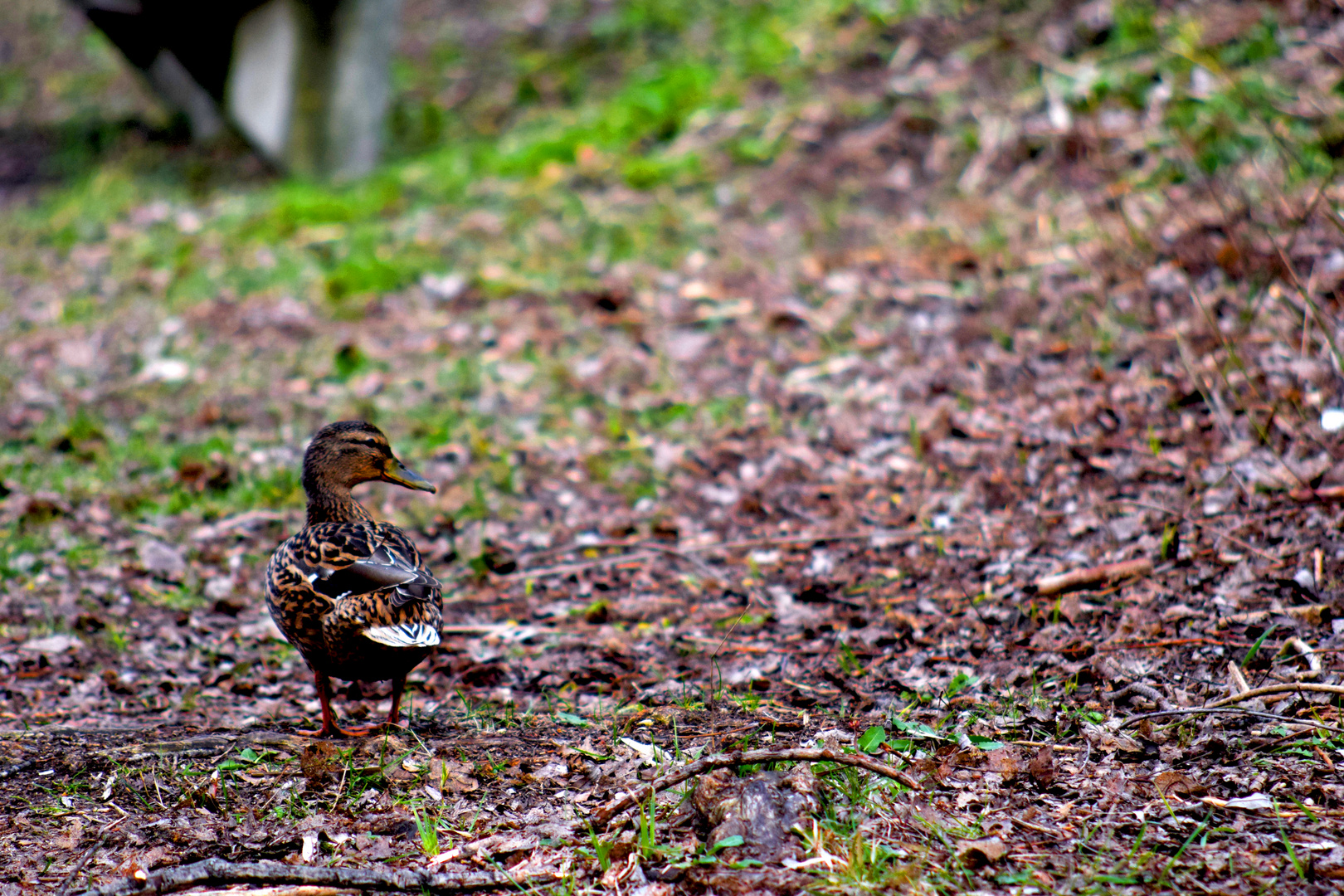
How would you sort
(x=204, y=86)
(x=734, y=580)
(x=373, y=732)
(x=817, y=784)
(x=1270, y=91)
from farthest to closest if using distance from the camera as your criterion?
1. (x=204, y=86)
2. (x=1270, y=91)
3. (x=734, y=580)
4. (x=373, y=732)
5. (x=817, y=784)

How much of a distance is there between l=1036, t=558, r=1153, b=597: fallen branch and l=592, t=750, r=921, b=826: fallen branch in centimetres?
141

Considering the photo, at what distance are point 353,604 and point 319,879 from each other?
907 millimetres

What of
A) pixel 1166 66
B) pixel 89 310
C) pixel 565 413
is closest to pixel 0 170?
pixel 89 310

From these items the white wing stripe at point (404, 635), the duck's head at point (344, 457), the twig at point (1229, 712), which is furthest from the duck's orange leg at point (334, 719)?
the twig at point (1229, 712)

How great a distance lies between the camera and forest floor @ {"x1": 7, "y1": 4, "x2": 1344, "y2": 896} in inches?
112

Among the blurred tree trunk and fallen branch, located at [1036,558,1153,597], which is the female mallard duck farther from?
the blurred tree trunk

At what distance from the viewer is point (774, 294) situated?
6934mm

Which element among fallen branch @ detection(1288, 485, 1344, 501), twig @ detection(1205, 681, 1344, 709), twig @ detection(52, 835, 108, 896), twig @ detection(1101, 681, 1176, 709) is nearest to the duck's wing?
twig @ detection(52, 835, 108, 896)

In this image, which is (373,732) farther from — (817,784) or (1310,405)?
(1310,405)

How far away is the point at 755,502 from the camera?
517 cm

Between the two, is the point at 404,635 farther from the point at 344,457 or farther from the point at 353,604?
the point at 344,457

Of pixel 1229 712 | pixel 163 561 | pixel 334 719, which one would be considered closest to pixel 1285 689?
pixel 1229 712

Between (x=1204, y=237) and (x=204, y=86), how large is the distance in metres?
8.70

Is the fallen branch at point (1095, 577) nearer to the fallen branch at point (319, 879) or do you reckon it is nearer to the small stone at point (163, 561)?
the fallen branch at point (319, 879)
